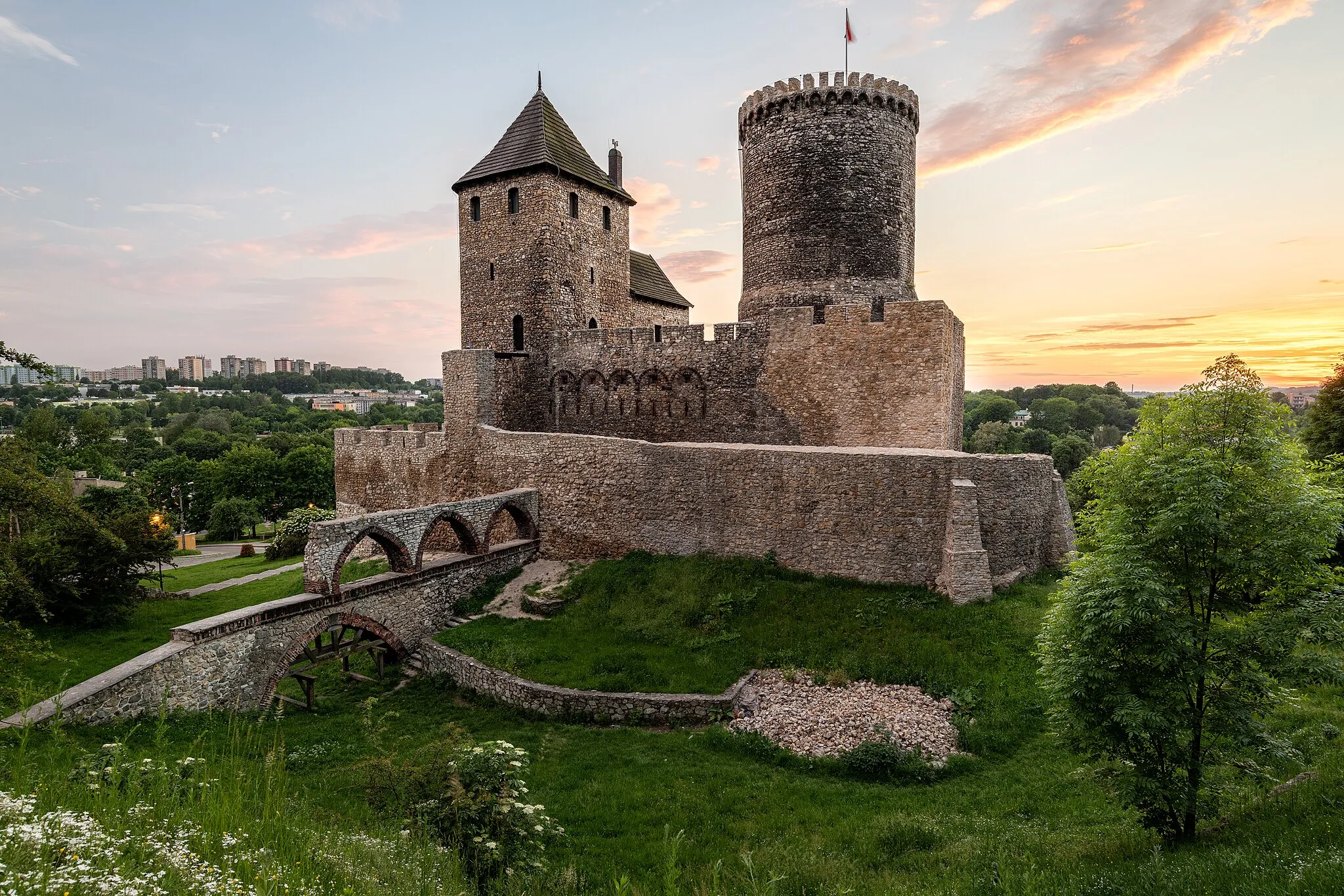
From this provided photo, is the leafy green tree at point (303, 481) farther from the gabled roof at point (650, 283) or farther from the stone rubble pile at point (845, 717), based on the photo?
the stone rubble pile at point (845, 717)

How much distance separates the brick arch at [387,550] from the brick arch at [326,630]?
0.65m

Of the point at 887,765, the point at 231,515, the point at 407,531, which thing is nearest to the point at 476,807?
the point at 887,765

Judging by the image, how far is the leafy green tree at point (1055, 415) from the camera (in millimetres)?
72875

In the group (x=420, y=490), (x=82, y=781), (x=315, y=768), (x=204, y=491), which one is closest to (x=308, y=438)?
(x=204, y=491)

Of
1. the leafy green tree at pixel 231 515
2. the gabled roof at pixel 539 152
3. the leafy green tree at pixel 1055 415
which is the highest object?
the gabled roof at pixel 539 152

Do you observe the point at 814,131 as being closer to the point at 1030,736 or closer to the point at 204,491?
the point at 1030,736

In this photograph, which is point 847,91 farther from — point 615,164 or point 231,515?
point 231,515

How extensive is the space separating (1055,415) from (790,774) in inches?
3107

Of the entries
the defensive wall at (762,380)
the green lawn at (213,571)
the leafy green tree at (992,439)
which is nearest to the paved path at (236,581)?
the green lawn at (213,571)

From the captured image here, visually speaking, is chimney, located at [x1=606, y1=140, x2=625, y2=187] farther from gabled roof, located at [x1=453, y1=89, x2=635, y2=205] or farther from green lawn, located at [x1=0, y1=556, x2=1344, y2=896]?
green lawn, located at [x1=0, y1=556, x2=1344, y2=896]

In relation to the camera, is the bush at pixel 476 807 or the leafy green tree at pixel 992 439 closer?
the bush at pixel 476 807

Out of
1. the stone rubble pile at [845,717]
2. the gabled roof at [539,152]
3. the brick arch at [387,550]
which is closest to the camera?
the stone rubble pile at [845,717]

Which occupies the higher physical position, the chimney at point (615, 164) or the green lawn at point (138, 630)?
the chimney at point (615, 164)

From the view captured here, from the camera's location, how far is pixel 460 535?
17047mm
